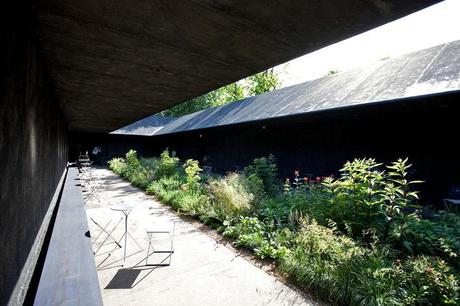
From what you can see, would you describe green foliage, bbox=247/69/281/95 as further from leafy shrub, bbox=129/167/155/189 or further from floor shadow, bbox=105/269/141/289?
floor shadow, bbox=105/269/141/289

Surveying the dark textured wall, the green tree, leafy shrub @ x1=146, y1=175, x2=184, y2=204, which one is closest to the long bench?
the dark textured wall

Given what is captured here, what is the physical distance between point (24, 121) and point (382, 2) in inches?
99.2

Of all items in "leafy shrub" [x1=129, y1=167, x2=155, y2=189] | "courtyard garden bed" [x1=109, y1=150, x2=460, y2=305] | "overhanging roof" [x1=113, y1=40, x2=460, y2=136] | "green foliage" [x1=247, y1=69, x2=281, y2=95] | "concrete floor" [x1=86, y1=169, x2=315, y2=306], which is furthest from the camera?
"green foliage" [x1=247, y1=69, x2=281, y2=95]

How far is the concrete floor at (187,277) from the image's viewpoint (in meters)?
3.90

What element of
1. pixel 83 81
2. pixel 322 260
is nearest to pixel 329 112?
pixel 322 260

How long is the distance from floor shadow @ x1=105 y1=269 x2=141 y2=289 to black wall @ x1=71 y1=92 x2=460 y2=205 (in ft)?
25.8

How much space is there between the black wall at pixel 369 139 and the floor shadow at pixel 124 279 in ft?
25.8

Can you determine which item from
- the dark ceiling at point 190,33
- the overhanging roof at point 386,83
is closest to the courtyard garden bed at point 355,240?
the overhanging roof at point 386,83

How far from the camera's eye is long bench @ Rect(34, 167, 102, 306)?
1.39 meters

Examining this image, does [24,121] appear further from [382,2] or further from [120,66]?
[382,2]

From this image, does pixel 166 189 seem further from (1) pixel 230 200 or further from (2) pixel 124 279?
(2) pixel 124 279

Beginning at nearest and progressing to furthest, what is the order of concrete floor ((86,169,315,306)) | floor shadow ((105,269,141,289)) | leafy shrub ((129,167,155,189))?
1. concrete floor ((86,169,315,306))
2. floor shadow ((105,269,141,289))
3. leafy shrub ((129,167,155,189))

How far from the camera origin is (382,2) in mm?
1445

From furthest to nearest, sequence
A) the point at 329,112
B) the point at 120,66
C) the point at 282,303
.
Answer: the point at 329,112, the point at 282,303, the point at 120,66
